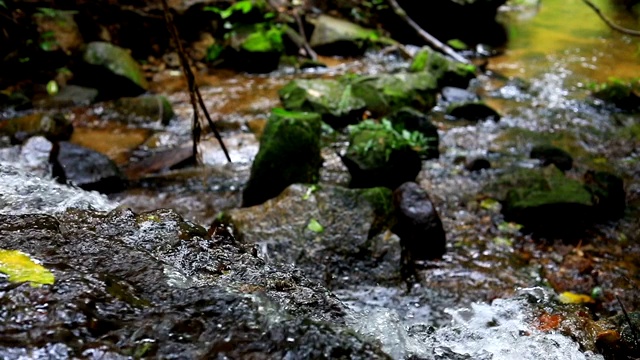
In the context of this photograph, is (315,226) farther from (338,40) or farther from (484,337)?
(338,40)

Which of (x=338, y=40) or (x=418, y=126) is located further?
(x=338, y=40)

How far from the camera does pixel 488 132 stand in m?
6.17

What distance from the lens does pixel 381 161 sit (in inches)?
178

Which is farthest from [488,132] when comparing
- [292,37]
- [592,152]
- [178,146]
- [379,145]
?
[292,37]

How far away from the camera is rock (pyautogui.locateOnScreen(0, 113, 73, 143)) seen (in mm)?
5359

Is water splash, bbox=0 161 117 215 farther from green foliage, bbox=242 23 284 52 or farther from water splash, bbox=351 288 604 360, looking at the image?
green foliage, bbox=242 23 284 52

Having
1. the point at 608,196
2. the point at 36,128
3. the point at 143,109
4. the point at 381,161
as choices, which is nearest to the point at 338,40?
the point at 143,109

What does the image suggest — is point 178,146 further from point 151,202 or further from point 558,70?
point 558,70

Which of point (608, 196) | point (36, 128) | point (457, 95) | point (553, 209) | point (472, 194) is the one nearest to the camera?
point (553, 209)

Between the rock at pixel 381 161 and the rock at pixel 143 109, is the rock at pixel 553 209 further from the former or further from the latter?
the rock at pixel 143 109

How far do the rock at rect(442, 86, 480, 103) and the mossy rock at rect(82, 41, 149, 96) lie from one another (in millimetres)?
4734

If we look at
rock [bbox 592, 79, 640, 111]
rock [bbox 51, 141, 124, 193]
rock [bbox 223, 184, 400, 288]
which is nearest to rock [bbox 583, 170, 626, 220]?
rock [bbox 223, 184, 400, 288]

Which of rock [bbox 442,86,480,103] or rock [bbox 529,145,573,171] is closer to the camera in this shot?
rock [bbox 529,145,573,171]

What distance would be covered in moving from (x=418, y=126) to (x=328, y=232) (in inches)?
99.6
